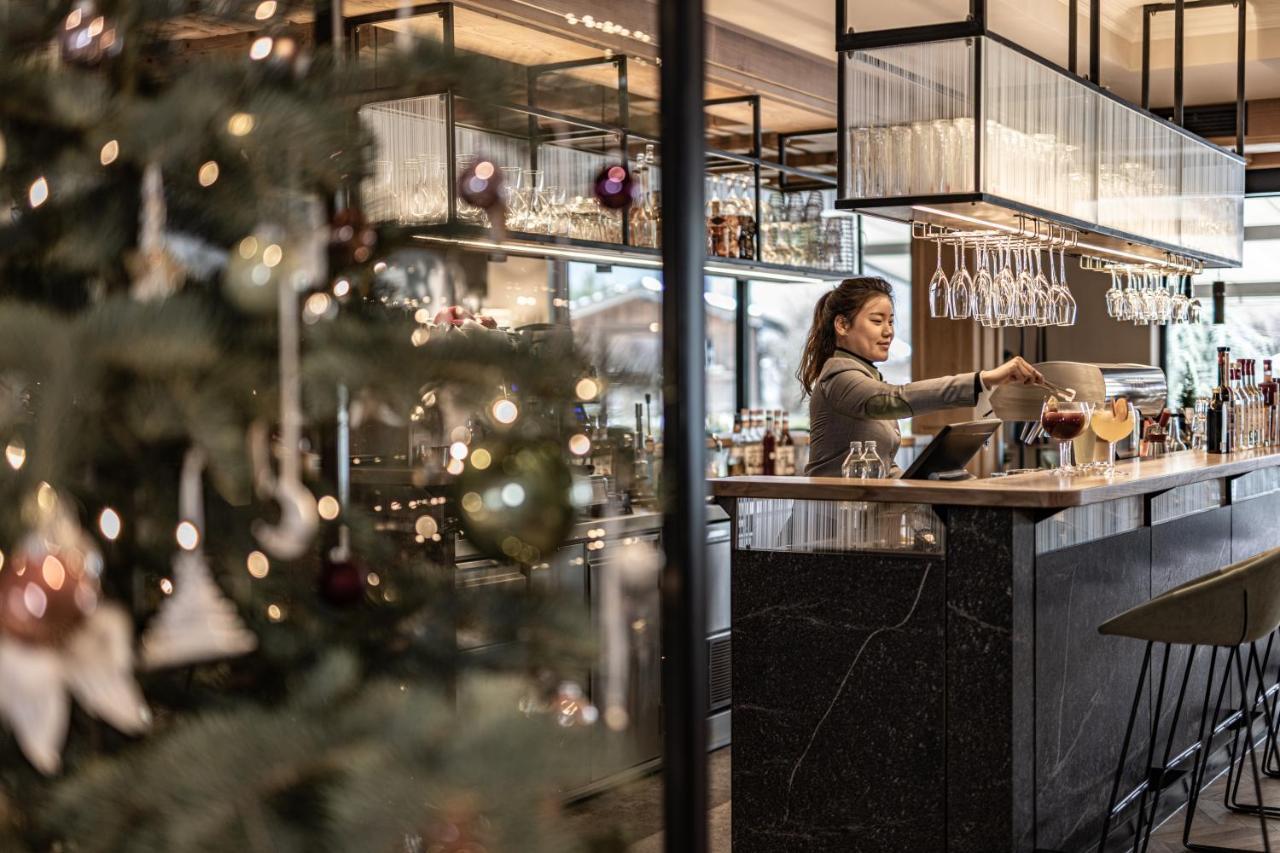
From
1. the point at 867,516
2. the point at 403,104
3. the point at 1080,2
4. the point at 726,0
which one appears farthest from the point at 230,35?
the point at 1080,2

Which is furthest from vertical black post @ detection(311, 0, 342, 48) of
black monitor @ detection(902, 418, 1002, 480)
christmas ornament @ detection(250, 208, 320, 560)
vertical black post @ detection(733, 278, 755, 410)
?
vertical black post @ detection(733, 278, 755, 410)

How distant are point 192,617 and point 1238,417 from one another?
191 inches

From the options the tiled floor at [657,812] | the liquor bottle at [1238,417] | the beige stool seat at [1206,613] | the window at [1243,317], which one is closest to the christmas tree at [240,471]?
the tiled floor at [657,812]

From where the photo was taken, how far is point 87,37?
112 cm

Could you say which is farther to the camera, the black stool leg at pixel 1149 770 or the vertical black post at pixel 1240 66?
the vertical black post at pixel 1240 66

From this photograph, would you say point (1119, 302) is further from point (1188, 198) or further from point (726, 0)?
point (726, 0)

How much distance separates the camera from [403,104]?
141cm

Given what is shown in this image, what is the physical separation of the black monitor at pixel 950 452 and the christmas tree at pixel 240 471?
2618 millimetres

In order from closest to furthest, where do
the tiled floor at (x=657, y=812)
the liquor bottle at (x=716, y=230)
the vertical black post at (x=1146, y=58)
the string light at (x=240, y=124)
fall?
the string light at (x=240, y=124)
the tiled floor at (x=657, y=812)
the vertical black post at (x=1146, y=58)
the liquor bottle at (x=716, y=230)

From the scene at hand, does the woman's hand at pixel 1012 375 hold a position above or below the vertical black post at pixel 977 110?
below

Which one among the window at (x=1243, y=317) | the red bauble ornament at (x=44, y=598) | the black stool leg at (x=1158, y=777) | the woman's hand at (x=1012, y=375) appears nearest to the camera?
the red bauble ornament at (x=44, y=598)

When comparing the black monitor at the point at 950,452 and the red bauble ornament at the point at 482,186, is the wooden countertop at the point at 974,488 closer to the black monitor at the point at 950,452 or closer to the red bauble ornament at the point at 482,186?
the black monitor at the point at 950,452

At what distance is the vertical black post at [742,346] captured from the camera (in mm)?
7734

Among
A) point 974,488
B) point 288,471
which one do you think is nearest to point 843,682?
point 974,488
